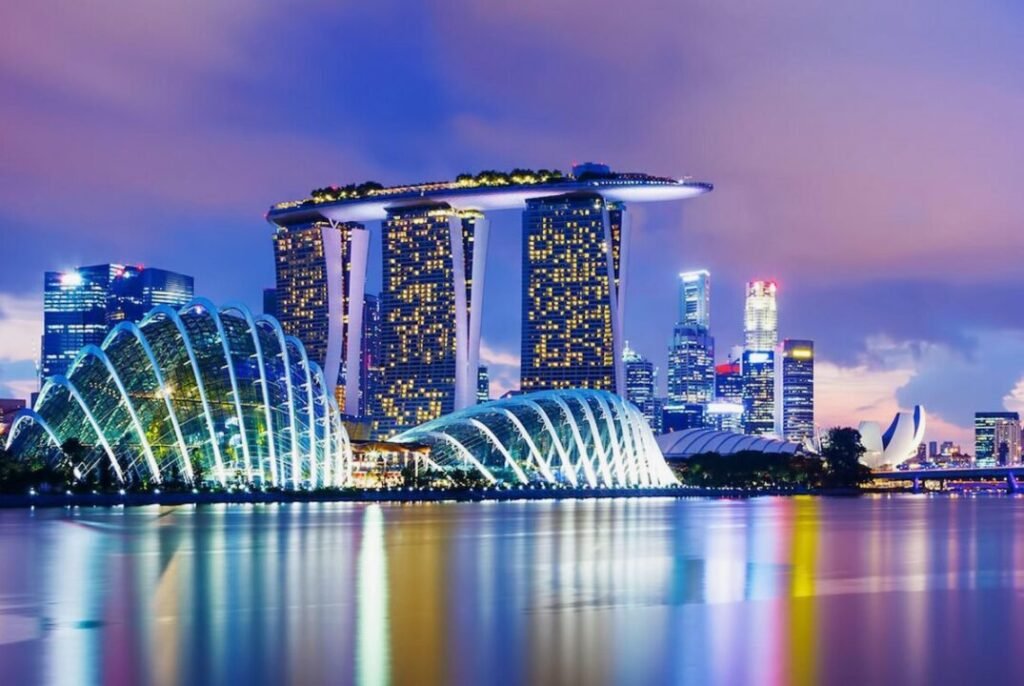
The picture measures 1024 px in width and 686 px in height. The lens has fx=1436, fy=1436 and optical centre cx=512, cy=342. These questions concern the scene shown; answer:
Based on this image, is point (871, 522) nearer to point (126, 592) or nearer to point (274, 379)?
point (274, 379)

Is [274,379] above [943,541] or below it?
above

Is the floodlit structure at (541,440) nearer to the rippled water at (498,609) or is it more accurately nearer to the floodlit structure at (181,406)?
the floodlit structure at (181,406)

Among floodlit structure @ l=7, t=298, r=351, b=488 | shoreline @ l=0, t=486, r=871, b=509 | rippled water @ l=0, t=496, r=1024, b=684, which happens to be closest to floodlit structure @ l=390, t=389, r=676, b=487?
shoreline @ l=0, t=486, r=871, b=509

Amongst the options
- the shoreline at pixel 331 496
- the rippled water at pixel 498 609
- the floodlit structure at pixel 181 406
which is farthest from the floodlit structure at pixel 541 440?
the rippled water at pixel 498 609

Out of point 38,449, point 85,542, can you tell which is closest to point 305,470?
point 38,449

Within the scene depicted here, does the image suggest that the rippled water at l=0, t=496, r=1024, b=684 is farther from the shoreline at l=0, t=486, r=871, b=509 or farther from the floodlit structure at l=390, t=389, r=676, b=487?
the floodlit structure at l=390, t=389, r=676, b=487

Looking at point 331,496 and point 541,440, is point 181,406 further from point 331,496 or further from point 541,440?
point 541,440

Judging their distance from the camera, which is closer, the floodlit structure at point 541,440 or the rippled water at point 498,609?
the rippled water at point 498,609
